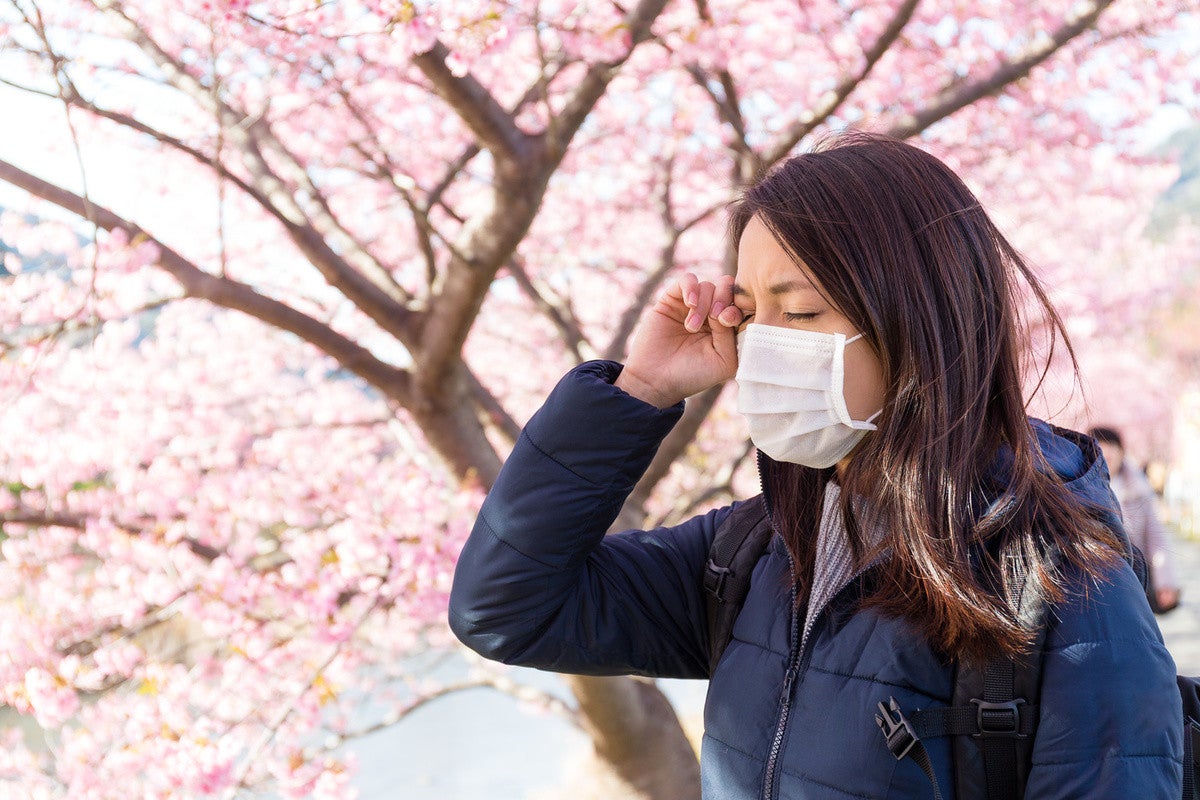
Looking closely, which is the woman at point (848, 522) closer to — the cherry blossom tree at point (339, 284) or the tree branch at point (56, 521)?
the cherry blossom tree at point (339, 284)

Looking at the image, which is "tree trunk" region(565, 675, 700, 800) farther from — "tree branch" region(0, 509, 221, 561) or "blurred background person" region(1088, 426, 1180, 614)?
"blurred background person" region(1088, 426, 1180, 614)

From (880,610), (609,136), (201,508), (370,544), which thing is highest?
(609,136)

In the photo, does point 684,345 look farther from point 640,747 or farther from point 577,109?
point 640,747

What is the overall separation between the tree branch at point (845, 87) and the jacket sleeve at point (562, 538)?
6.38 ft

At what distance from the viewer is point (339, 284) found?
10.8 feet

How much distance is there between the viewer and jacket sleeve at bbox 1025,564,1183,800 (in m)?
1.04

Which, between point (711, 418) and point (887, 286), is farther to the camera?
point (711, 418)

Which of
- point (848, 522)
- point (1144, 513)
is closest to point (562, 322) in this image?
point (1144, 513)

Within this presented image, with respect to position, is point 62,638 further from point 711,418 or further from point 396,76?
point 711,418

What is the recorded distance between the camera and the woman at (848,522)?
1.12 meters

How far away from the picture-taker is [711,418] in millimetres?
6793

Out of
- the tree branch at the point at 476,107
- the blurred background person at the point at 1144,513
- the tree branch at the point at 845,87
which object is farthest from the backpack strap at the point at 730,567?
the blurred background person at the point at 1144,513

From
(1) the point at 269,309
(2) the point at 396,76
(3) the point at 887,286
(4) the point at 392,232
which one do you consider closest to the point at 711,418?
(4) the point at 392,232

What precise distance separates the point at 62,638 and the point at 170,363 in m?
2.81
